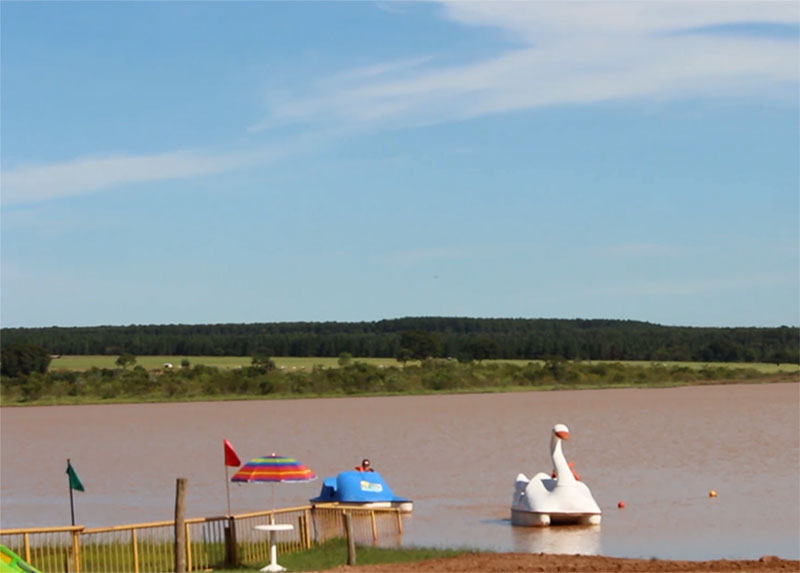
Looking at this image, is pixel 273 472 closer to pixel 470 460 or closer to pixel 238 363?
pixel 470 460

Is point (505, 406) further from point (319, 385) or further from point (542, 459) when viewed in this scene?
point (542, 459)

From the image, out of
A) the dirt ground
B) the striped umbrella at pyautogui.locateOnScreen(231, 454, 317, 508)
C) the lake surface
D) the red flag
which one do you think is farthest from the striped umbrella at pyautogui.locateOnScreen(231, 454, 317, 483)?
the lake surface

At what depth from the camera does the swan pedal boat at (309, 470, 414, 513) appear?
85.6 ft

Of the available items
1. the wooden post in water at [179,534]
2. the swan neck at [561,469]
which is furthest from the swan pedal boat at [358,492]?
the wooden post in water at [179,534]

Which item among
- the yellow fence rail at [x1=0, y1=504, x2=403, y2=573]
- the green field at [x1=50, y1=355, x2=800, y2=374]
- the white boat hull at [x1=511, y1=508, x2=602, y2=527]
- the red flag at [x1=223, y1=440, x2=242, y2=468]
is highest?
the green field at [x1=50, y1=355, x2=800, y2=374]

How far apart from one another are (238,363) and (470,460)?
6485 centimetres

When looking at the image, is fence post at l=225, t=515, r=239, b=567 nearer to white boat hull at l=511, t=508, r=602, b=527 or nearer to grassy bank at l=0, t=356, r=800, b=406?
white boat hull at l=511, t=508, r=602, b=527

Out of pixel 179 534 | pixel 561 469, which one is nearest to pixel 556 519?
pixel 561 469

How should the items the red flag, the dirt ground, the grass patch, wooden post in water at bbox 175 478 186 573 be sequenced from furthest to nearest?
the red flag, the grass patch, wooden post in water at bbox 175 478 186 573, the dirt ground

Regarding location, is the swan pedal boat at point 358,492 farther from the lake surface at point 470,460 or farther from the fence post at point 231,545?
the fence post at point 231,545

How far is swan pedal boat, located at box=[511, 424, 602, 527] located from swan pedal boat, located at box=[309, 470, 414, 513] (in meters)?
2.54

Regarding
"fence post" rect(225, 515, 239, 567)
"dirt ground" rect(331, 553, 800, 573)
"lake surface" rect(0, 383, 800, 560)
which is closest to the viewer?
"dirt ground" rect(331, 553, 800, 573)

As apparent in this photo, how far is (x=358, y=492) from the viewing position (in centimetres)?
2622

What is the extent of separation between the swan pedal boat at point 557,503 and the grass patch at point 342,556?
4.73m
